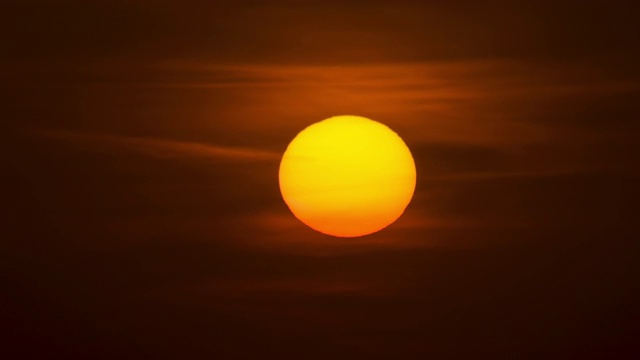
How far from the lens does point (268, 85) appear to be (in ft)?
21.9

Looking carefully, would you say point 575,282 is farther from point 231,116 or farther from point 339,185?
point 231,116

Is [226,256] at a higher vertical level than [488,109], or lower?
lower

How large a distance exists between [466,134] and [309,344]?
38.2 inches

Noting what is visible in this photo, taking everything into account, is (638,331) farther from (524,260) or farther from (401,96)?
(401,96)

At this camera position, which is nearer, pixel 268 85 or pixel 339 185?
pixel 268 85

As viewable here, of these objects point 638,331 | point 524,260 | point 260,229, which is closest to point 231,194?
point 260,229

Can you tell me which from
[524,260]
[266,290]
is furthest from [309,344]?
[524,260]

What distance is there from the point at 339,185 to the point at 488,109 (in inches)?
26.4

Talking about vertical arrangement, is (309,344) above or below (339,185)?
below

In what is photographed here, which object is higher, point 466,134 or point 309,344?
point 466,134

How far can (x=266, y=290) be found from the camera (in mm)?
6816

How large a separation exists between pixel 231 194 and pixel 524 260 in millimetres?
1131

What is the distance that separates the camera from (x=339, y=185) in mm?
7090

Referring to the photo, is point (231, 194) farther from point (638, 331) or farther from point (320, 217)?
point (638, 331)
